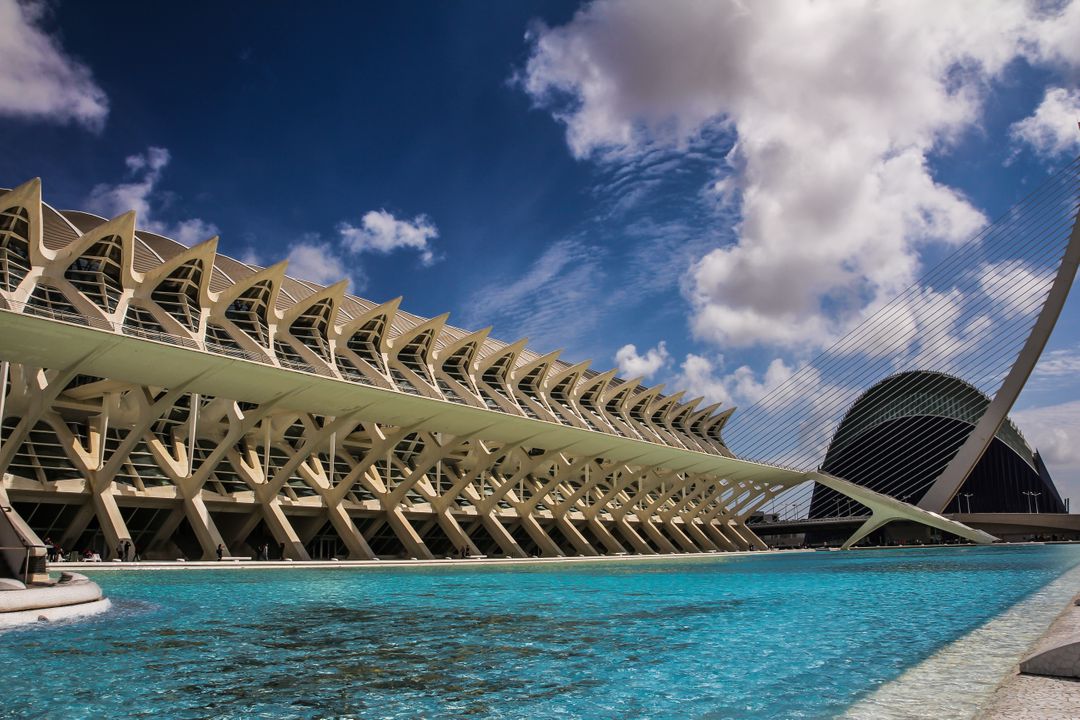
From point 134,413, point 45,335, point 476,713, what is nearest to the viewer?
point 476,713

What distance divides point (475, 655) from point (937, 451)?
3176 inches

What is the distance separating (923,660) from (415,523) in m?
35.2


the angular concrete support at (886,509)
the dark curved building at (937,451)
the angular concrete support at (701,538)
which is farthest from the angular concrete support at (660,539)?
the dark curved building at (937,451)

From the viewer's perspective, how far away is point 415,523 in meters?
39.6

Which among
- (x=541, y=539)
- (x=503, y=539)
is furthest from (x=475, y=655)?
(x=541, y=539)

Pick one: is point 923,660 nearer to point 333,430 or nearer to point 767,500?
point 333,430

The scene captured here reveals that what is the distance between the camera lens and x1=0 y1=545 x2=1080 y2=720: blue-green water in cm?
476

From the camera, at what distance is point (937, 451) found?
76.4m

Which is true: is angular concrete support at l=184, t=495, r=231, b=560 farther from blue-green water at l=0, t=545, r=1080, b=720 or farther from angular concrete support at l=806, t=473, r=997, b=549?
angular concrete support at l=806, t=473, r=997, b=549

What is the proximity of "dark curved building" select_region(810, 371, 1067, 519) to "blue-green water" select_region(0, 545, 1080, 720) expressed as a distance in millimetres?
69951

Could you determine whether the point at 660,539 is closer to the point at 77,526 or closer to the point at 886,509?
the point at 886,509

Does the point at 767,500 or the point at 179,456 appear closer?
the point at 179,456

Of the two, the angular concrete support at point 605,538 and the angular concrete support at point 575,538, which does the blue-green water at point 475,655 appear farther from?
the angular concrete support at point 605,538

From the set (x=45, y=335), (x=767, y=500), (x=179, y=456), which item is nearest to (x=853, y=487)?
(x=767, y=500)
